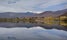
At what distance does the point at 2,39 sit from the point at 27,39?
2.31ft

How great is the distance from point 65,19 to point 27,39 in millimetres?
14022

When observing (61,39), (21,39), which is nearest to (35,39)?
(21,39)

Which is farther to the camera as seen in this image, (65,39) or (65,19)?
(65,19)

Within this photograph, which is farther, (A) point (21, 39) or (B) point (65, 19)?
(B) point (65, 19)

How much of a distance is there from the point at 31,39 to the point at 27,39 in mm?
118

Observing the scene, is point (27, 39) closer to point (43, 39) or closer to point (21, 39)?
point (21, 39)

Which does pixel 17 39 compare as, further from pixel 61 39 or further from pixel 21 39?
pixel 61 39

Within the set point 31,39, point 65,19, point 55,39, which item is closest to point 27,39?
point 31,39

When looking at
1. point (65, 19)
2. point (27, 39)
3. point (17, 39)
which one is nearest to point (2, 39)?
point (17, 39)

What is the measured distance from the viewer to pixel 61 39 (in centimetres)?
455

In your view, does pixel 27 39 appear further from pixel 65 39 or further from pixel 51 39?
pixel 65 39

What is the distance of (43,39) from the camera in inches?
177

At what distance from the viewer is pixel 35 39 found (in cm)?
451

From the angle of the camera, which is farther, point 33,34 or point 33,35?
point 33,34
